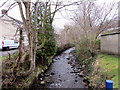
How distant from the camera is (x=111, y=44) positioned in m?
10.0

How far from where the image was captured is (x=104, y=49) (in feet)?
36.9

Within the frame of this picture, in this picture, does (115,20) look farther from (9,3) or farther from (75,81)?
(9,3)

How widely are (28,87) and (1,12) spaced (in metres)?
3.88

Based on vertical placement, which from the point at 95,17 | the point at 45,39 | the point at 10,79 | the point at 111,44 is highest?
the point at 95,17

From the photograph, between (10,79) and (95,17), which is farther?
(95,17)

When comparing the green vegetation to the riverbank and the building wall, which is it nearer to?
the riverbank

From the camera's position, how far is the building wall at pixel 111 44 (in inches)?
361

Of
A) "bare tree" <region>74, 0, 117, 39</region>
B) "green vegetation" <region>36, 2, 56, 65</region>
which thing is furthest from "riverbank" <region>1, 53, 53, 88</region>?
"bare tree" <region>74, 0, 117, 39</region>

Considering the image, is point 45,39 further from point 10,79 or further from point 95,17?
point 95,17

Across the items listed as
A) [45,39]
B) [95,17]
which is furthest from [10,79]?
A: [95,17]

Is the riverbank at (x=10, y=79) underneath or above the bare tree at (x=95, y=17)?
underneath

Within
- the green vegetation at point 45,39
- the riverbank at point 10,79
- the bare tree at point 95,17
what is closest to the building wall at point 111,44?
the bare tree at point 95,17

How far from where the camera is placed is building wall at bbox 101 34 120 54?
9178 millimetres

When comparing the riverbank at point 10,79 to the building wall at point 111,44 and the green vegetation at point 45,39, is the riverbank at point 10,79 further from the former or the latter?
the building wall at point 111,44
